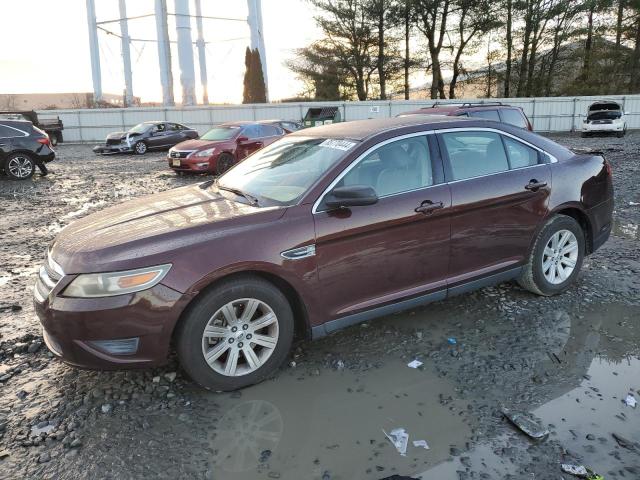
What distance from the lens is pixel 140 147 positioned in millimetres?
20750

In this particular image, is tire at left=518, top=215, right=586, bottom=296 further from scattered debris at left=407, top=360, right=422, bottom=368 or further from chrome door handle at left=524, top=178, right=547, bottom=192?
scattered debris at left=407, top=360, right=422, bottom=368

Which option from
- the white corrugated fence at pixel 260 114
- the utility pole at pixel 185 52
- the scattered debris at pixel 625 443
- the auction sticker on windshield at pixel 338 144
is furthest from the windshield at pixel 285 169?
the utility pole at pixel 185 52

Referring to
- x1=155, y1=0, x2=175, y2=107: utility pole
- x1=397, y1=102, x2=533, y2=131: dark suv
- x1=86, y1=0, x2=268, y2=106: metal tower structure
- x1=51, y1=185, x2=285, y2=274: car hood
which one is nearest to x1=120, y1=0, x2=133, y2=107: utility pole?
x1=86, y1=0, x2=268, y2=106: metal tower structure

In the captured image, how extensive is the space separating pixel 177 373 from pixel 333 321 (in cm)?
113

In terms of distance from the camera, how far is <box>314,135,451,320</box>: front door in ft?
11.4

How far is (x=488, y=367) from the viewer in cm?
360

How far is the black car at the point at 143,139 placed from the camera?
2053 centimetres

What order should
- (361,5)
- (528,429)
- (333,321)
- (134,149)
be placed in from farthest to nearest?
1. (361,5)
2. (134,149)
3. (333,321)
4. (528,429)

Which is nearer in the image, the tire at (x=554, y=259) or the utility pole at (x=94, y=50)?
the tire at (x=554, y=259)

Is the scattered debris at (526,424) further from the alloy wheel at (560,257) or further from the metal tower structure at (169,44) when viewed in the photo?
the metal tower structure at (169,44)

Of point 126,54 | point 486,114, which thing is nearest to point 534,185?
point 486,114

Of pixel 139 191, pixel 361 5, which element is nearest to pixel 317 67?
pixel 361 5

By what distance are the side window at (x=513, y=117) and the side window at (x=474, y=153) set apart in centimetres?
652

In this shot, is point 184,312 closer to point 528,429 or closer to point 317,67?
point 528,429
